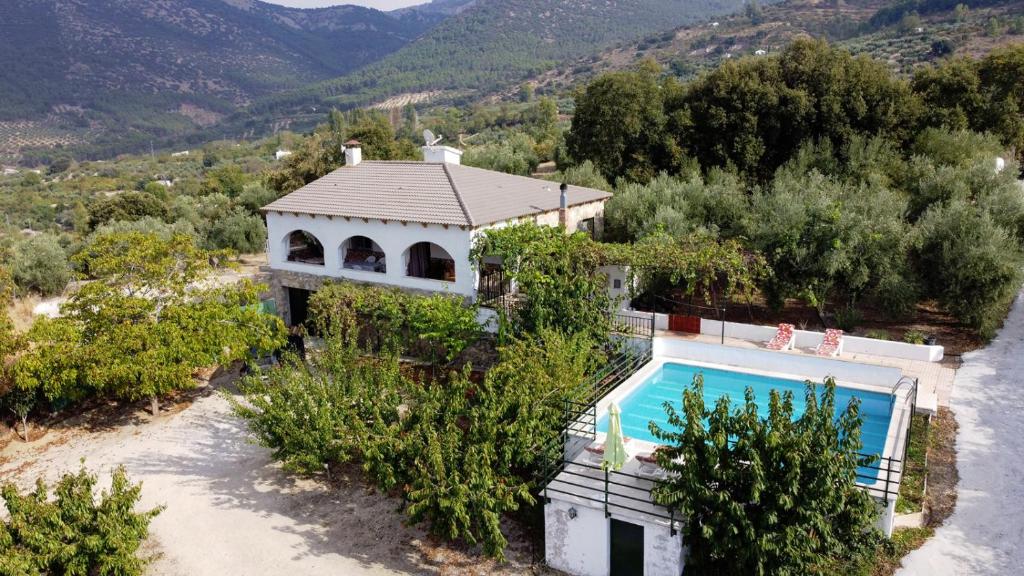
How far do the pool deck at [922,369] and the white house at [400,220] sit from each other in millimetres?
6317

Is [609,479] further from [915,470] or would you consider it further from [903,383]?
[903,383]

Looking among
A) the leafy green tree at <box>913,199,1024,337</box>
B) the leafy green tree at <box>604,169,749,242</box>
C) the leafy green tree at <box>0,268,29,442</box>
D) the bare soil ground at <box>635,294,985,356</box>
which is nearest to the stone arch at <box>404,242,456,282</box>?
the bare soil ground at <box>635,294,985,356</box>

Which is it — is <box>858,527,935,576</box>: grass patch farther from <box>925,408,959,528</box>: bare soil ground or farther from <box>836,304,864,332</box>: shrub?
<box>836,304,864,332</box>: shrub

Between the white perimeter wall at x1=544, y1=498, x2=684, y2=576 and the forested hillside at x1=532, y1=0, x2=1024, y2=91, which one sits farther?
the forested hillside at x1=532, y1=0, x2=1024, y2=91

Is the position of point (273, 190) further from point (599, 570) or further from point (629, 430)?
point (599, 570)

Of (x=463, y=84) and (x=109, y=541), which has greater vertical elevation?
(x=463, y=84)

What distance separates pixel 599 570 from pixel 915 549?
16.2ft

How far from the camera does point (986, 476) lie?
12508 mm

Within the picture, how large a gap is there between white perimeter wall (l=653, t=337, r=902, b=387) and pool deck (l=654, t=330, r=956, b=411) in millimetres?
331

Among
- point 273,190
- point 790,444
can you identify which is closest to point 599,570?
point 790,444

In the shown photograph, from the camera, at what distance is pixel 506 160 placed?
133 ft

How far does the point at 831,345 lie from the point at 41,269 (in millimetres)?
33365

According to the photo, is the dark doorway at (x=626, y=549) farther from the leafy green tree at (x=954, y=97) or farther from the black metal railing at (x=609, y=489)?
the leafy green tree at (x=954, y=97)

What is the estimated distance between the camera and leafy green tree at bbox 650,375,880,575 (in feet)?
28.7
